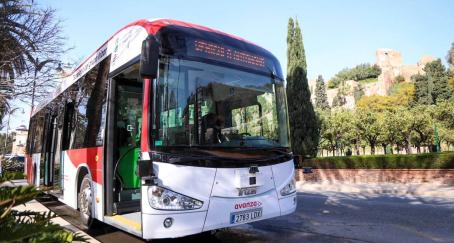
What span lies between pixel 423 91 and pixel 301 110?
61531 millimetres

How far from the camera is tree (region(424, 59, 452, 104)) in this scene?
69831mm

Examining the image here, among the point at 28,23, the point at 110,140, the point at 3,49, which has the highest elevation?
the point at 28,23

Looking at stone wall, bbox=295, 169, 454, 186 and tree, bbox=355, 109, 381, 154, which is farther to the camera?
tree, bbox=355, 109, 381, 154

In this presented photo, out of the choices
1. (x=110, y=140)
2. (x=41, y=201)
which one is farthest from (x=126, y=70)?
(x=41, y=201)

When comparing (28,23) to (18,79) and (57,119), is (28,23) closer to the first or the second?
(18,79)

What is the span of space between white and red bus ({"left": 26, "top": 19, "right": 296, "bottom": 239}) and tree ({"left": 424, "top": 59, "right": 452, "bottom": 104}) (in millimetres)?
72273

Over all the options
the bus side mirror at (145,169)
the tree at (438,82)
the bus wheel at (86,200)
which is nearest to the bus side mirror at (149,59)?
the bus side mirror at (145,169)

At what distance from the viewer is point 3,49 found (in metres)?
13.0

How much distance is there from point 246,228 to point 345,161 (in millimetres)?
14363

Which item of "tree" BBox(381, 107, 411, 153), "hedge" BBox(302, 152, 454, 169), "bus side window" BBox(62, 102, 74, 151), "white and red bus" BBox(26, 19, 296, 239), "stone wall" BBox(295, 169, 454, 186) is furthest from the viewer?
"tree" BBox(381, 107, 411, 153)

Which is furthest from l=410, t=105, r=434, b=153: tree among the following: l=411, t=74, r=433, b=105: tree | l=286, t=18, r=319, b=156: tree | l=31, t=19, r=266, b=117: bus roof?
l=31, t=19, r=266, b=117: bus roof

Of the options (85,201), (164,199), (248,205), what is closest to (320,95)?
(85,201)

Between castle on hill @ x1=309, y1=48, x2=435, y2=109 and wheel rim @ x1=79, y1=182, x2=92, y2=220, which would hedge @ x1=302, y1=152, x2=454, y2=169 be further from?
castle on hill @ x1=309, y1=48, x2=435, y2=109

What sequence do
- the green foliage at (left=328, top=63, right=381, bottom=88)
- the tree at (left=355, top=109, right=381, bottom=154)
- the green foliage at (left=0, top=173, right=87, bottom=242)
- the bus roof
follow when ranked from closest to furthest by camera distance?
the green foliage at (left=0, top=173, right=87, bottom=242)
the bus roof
the tree at (left=355, top=109, right=381, bottom=154)
the green foliage at (left=328, top=63, right=381, bottom=88)
